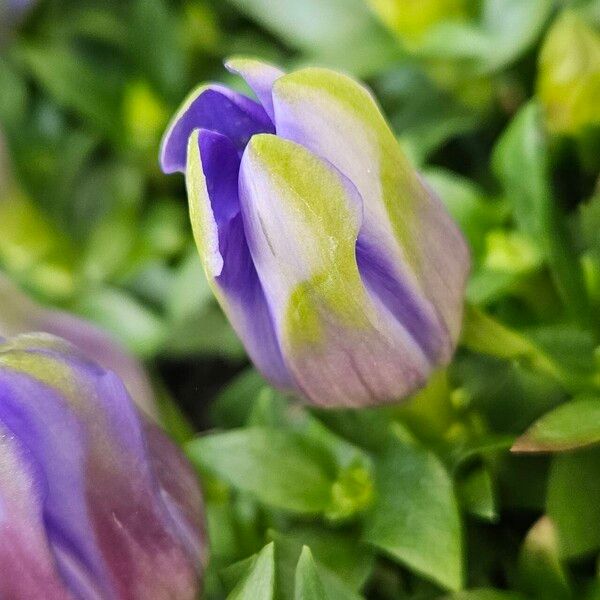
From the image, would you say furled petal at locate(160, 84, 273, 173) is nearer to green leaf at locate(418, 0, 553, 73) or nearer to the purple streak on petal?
the purple streak on petal

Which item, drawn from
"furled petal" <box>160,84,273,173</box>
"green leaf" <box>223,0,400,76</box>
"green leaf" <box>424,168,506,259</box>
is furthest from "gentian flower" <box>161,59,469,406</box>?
"green leaf" <box>223,0,400,76</box>

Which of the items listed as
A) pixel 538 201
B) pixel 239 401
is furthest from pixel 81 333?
pixel 538 201

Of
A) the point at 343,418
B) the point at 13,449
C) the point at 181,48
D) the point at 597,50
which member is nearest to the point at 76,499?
the point at 13,449

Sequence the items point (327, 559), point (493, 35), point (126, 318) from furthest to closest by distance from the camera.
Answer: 1. point (126, 318)
2. point (493, 35)
3. point (327, 559)

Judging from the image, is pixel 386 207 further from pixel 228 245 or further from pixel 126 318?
pixel 126 318

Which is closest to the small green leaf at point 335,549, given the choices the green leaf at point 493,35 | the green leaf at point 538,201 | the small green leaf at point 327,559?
the small green leaf at point 327,559

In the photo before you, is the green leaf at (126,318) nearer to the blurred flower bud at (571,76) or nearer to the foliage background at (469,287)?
the foliage background at (469,287)
